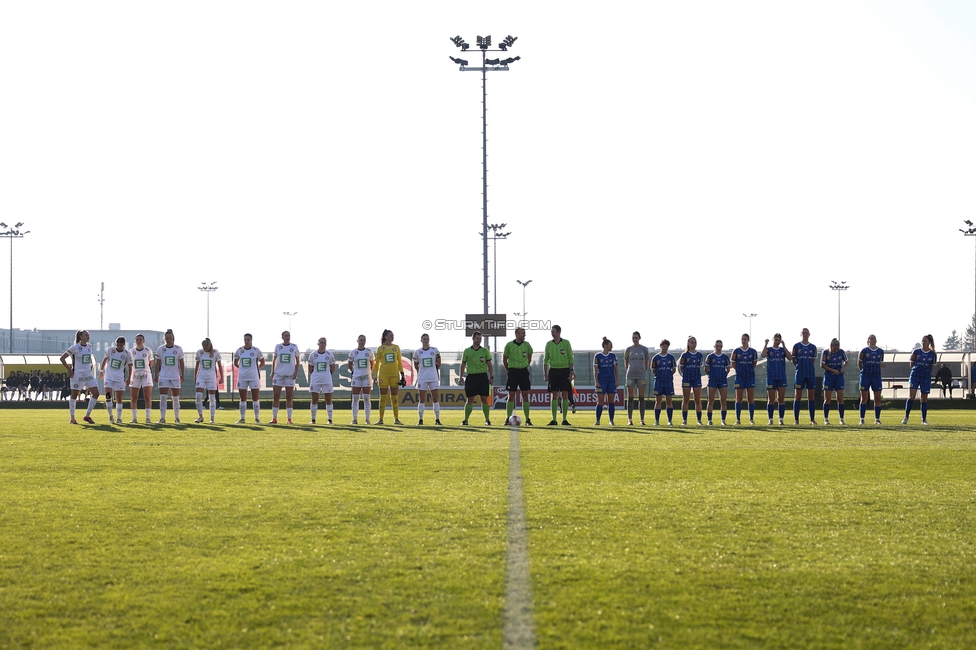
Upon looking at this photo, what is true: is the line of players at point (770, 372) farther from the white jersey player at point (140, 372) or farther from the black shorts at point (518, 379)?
the white jersey player at point (140, 372)

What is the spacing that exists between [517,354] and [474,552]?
44.3 ft

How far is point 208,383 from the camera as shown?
67.2ft

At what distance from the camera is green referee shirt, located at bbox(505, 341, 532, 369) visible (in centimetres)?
1895

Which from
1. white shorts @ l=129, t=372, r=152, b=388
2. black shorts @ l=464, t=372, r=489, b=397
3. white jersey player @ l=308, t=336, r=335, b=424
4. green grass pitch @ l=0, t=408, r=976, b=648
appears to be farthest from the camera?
white jersey player @ l=308, t=336, r=335, b=424

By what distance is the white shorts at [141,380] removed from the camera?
20.0m

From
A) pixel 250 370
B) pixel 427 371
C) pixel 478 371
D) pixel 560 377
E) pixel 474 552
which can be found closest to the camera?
pixel 474 552

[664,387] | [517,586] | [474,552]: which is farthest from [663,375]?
[517,586]

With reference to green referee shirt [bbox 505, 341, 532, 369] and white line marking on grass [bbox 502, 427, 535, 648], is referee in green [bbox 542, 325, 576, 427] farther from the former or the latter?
white line marking on grass [bbox 502, 427, 535, 648]

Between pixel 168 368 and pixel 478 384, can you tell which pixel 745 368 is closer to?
pixel 478 384

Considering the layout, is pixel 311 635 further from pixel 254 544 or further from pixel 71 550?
pixel 71 550

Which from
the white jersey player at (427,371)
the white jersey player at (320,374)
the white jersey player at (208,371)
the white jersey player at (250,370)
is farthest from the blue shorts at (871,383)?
the white jersey player at (208,371)

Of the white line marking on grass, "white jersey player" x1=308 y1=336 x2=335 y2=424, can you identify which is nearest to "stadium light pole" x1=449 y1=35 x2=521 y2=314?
"white jersey player" x1=308 y1=336 x2=335 y2=424

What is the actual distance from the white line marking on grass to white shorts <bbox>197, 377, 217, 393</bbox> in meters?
14.0

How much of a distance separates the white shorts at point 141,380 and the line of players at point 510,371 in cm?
2
